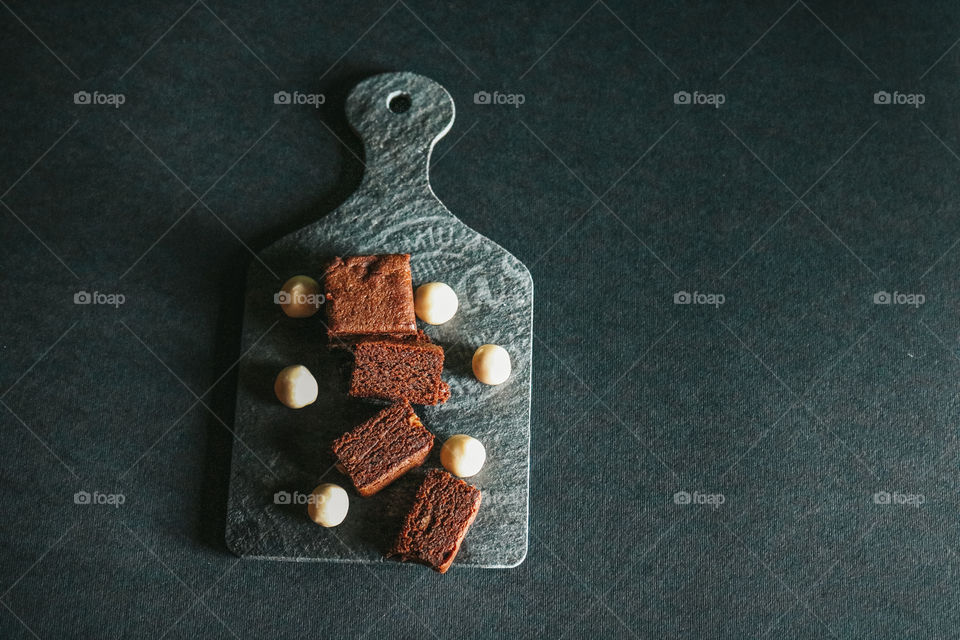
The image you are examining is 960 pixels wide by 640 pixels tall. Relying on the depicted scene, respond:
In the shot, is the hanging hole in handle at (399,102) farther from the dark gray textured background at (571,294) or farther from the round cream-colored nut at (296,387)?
the round cream-colored nut at (296,387)

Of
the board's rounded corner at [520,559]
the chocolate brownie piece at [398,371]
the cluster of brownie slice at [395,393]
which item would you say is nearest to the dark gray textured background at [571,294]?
the board's rounded corner at [520,559]

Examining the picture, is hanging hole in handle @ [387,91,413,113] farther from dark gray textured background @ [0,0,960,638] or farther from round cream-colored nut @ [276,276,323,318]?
round cream-colored nut @ [276,276,323,318]

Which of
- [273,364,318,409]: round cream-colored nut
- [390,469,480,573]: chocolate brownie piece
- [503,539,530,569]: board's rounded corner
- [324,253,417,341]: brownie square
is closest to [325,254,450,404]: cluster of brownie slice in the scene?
[324,253,417,341]: brownie square

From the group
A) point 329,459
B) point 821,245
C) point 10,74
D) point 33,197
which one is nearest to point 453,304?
point 329,459

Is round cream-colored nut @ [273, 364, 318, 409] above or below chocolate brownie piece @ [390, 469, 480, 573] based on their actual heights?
above

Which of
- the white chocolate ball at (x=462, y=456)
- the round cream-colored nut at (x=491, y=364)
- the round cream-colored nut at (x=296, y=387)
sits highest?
the round cream-colored nut at (x=491, y=364)

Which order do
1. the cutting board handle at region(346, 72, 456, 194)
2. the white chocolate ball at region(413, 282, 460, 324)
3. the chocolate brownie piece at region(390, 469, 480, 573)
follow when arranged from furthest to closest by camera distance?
the cutting board handle at region(346, 72, 456, 194) → the white chocolate ball at region(413, 282, 460, 324) → the chocolate brownie piece at region(390, 469, 480, 573)
